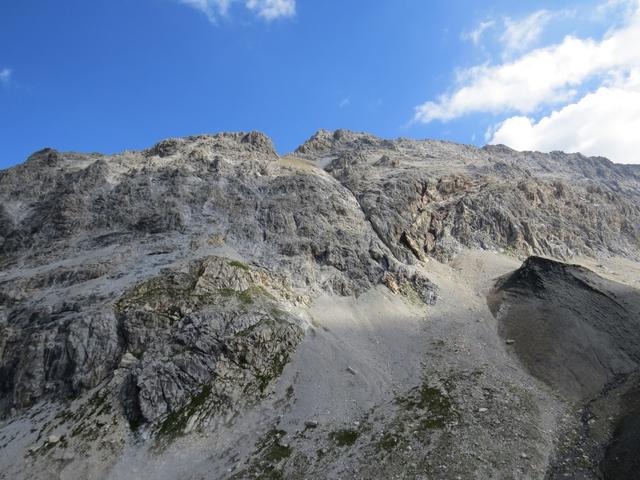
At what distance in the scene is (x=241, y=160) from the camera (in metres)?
81.2

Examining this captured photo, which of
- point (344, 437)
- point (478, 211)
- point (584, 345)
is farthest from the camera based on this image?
point (478, 211)

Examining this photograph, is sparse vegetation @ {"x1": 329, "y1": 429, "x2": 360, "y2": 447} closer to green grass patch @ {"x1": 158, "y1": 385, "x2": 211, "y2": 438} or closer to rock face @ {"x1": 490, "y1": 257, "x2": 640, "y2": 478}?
green grass patch @ {"x1": 158, "y1": 385, "x2": 211, "y2": 438}

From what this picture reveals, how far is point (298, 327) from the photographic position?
43188 mm

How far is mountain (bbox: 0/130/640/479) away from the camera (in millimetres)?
28516

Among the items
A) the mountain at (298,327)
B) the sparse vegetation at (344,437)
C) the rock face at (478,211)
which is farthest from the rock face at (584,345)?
the rock face at (478,211)

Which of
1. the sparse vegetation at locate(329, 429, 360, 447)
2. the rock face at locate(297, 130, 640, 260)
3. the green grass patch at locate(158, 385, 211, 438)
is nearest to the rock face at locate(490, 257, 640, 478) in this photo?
the sparse vegetation at locate(329, 429, 360, 447)

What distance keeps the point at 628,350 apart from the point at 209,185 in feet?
202

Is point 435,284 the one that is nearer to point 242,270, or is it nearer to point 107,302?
point 242,270

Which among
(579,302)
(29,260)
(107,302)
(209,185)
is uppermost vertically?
(209,185)

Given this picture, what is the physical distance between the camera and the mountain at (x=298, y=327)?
28.5 meters

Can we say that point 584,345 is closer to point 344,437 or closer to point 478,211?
point 344,437

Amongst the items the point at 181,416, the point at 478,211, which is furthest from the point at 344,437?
the point at 478,211

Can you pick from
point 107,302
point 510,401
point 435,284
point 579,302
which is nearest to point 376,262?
point 435,284

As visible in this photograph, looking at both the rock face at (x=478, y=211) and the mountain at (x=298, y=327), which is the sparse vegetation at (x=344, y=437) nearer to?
the mountain at (x=298, y=327)
